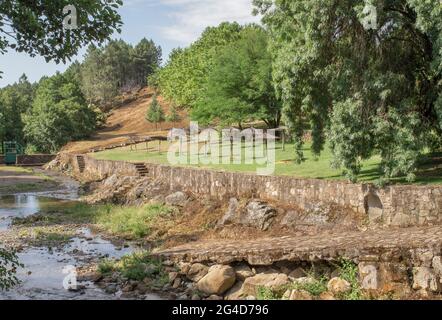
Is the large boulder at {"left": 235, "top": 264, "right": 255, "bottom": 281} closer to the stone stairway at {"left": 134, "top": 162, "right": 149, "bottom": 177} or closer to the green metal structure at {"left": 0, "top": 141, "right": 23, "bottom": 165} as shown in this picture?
the stone stairway at {"left": 134, "top": 162, "right": 149, "bottom": 177}

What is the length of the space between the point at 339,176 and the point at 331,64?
14.6 feet

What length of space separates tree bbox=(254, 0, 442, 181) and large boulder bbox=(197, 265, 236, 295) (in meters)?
6.17

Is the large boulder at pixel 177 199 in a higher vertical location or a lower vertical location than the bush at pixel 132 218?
higher

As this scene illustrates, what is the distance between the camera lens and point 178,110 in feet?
267

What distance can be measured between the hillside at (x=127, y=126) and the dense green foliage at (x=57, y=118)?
8.86 ft

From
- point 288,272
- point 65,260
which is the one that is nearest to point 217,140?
point 65,260

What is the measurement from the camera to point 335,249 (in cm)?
1219

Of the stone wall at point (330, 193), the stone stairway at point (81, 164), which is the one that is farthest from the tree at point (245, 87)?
the stone stairway at point (81, 164)

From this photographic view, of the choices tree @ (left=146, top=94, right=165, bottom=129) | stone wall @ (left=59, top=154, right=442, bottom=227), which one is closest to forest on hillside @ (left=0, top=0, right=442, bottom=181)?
stone wall @ (left=59, top=154, right=442, bottom=227)

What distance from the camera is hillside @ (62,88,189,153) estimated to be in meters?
65.1

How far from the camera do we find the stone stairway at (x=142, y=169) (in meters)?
32.8

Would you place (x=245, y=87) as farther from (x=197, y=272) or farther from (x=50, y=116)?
(x=50, y=116)

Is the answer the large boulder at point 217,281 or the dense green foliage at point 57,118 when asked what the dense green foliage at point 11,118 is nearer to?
the dense green foliage at point 57,118
